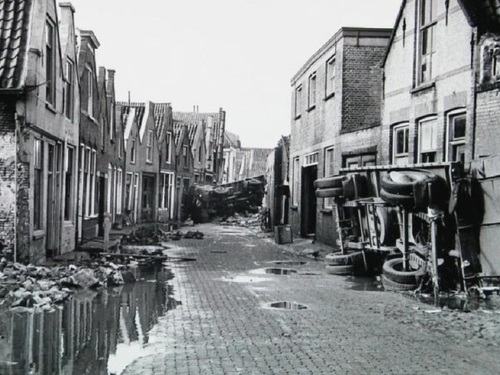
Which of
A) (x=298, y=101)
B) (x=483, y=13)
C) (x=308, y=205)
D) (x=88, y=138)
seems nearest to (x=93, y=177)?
(x=88, y=138)

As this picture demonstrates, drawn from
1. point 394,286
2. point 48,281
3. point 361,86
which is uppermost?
point 361,86

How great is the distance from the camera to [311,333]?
311 inches

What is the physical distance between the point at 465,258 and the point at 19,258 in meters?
8.94

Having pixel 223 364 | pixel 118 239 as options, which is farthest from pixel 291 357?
pixel 118 239

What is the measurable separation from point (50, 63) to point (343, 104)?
985 centimetres

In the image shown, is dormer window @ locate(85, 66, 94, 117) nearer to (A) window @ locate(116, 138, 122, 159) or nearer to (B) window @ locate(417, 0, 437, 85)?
(A) window @ locate(116, 138, 122, 159)

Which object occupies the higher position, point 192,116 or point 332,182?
point 192,116

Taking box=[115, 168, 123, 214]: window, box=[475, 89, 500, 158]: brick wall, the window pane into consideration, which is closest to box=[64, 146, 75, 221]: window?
the window pane

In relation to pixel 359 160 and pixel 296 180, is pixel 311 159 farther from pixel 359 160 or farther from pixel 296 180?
pixel 359 160

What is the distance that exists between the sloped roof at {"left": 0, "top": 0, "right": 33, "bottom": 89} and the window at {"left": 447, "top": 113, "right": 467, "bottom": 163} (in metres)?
9.80

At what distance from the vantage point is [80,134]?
20062mm

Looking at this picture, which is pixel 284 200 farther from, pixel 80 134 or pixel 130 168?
pixel 80 134

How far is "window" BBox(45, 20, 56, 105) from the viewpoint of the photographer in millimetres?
15180

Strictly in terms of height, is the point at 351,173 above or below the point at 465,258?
above
